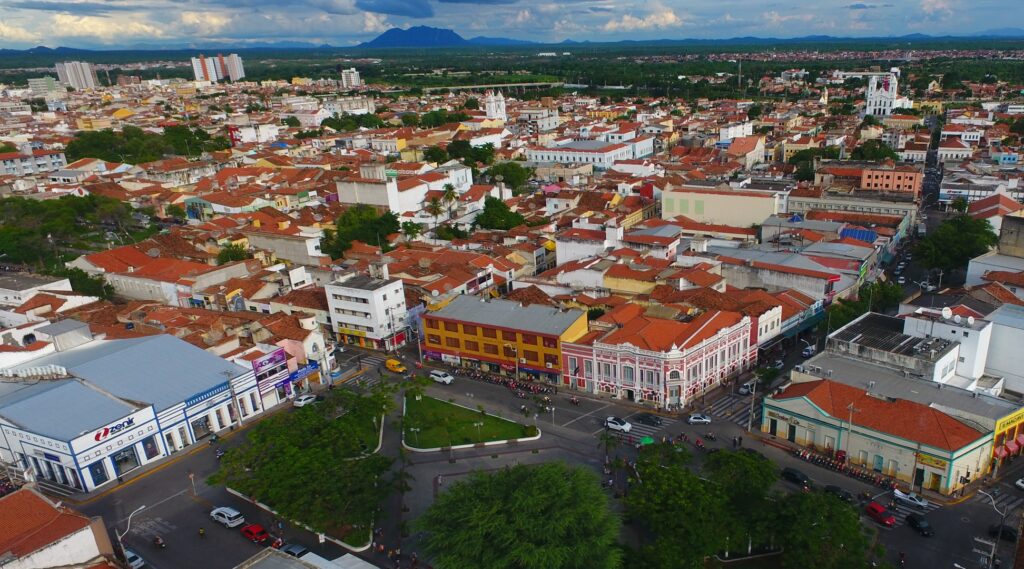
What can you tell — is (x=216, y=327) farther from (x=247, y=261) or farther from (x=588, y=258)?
(x=588, y=258)

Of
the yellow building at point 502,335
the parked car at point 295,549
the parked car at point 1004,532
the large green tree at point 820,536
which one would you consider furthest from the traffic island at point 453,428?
the parked car at point 1004,532

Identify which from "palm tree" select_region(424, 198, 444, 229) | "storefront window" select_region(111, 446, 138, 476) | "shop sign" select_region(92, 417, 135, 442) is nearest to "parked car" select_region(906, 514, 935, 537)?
"shop sign" select_region(92, 417, 135, 442)

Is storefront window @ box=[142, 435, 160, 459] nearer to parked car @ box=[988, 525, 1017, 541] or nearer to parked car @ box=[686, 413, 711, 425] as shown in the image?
parked car @ box=[686, 413, 711, 425]

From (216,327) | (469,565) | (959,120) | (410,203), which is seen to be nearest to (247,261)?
(216,327)

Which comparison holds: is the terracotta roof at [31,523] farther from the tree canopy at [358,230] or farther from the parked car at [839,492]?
the tree canopy at [358,230]

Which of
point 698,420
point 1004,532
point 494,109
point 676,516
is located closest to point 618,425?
point 698,420
